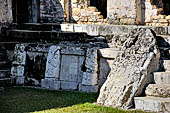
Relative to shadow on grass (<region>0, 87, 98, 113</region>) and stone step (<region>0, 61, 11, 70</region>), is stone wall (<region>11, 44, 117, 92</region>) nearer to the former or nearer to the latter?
stone step (<region>0, 61, 11, 70</region>)

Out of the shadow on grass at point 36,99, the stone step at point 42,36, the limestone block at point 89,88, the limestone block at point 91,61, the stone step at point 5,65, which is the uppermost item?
the stone step at point 42,36

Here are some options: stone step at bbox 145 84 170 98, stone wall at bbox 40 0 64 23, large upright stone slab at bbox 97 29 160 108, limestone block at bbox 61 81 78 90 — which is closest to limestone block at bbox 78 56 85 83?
limestone block at bbox 61 81 78 90

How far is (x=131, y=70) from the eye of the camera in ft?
22.1

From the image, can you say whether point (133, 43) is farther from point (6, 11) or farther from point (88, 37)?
point (6, 11)

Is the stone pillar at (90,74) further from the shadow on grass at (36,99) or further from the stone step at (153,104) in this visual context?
the stone step at (153,104)

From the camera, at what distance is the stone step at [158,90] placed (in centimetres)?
625

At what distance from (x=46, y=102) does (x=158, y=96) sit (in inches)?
79.6

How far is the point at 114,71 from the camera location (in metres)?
6.96

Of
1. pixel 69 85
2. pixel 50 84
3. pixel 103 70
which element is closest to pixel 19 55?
pixel 50 84

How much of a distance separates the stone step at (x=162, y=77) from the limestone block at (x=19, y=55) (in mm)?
3504

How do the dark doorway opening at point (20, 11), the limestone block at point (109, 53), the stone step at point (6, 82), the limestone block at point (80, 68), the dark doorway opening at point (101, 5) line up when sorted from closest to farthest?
the limestone block at point (109, 53), the limestone block at point (80, 68), the stone step at point (6, 82), the dark doorway opening at point (20, 11), the dark doorway opening at point (101, 5)

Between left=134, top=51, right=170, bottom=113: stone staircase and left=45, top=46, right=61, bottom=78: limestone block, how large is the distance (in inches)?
95.4

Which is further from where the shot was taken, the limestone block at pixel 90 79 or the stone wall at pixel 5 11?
the stone wall at pixel 5 11

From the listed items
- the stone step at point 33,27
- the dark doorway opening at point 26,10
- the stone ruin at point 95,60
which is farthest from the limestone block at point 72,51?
the dark doorway opening at point 26,10
